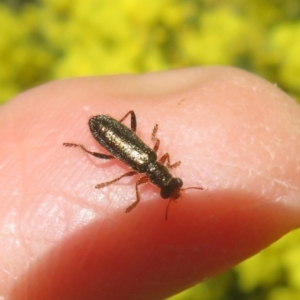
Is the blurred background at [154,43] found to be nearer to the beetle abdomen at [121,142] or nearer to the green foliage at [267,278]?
the green foliage at [267,278]

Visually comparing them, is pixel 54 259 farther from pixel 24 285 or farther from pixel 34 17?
pixel 34 17

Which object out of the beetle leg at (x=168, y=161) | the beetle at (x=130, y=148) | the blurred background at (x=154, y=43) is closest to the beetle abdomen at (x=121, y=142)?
the beetle at (x=130, y=148)

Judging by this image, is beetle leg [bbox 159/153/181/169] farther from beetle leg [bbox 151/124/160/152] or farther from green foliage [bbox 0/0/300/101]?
green foliage [bbox 0/0/300/101]

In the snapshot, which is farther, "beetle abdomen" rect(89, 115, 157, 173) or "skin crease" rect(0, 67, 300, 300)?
"beetle abdomen" rect(89, 115, 157, 173)

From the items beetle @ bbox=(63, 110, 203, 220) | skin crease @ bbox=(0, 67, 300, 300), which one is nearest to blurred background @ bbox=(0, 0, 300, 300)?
skin crease @ bbox=(0, 67, 300, 300)

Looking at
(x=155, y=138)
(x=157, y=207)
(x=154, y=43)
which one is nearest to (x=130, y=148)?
(x=155, y=138)

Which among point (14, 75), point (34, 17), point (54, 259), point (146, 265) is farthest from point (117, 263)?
point (34, 17)

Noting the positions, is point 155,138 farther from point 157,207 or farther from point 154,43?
point 154,43
